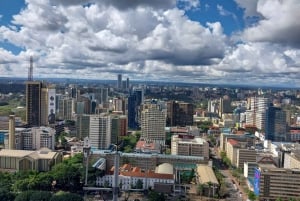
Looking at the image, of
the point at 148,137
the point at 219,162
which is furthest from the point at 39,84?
the point at 219,162

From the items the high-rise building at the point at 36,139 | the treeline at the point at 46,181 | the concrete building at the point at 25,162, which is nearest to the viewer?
the treeline at the point at 46,181

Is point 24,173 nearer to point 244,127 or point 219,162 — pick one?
point 219,162

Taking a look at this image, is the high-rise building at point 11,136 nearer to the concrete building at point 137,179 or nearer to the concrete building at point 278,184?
the concrete building at point 137,179

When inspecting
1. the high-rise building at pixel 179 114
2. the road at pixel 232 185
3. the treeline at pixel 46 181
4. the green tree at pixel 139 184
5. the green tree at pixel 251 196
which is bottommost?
the road at pixel 232 185

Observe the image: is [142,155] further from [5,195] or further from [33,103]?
[33,103]

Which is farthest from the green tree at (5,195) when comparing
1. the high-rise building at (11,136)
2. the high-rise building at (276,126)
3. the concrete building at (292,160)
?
the high-rise building at (276,126)

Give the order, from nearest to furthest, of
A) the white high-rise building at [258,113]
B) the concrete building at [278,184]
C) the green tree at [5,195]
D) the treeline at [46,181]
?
the green tree at [5,195], the treeline at [46,181], the concrete building at [278,184], the white high-rise building at [258,113]

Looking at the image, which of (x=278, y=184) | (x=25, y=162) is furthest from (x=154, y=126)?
(x=278, y=184)
